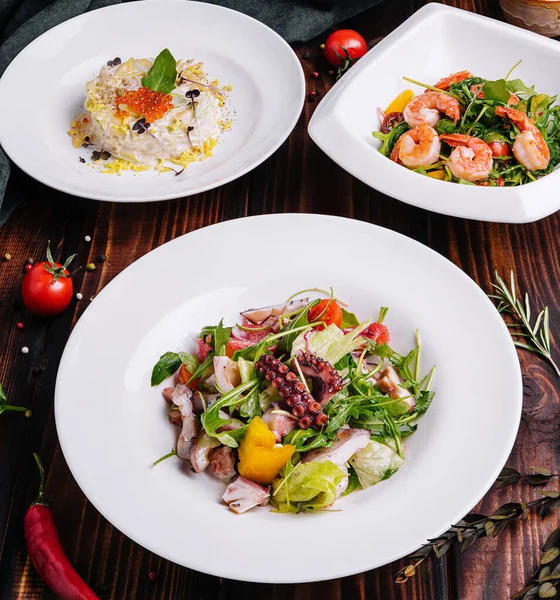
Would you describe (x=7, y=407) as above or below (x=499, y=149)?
below

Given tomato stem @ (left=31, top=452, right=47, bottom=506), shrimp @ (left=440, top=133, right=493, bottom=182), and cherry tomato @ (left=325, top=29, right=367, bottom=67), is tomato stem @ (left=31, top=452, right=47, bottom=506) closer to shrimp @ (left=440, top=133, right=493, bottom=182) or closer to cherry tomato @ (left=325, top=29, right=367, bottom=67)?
shrimp @ (left=440, top=133, right=493, bottom=182)

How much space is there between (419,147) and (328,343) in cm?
123

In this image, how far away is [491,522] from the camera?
2.04m

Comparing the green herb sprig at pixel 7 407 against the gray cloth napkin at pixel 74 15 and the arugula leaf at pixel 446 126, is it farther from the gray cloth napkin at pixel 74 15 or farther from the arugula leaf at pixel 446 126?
the arugula leaf at pixel 446 126

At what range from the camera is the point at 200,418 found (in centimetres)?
231

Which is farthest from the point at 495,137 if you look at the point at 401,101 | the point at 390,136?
the point at 401,101

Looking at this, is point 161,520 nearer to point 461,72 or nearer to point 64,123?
point 64,123

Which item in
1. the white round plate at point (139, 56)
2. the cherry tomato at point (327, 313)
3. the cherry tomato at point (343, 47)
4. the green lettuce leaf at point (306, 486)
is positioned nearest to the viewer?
the green lettuce leaf at point (306, 486)

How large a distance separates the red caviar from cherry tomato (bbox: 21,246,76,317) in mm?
984

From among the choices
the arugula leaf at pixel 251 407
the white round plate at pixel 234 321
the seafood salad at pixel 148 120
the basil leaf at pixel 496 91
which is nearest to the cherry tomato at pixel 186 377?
the white round plate at pixel 234 321

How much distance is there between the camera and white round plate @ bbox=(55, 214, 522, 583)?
200 centimetres

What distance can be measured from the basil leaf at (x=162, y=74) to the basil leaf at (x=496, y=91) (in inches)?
60.7

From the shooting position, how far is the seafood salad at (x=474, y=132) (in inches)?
123

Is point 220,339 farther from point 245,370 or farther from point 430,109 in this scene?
point 430,109
